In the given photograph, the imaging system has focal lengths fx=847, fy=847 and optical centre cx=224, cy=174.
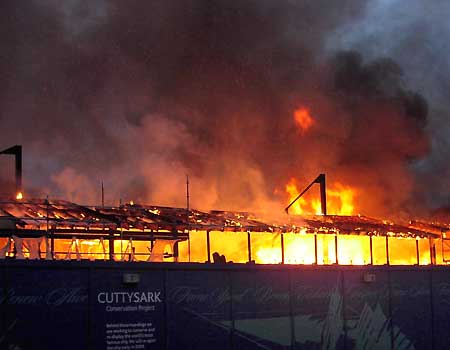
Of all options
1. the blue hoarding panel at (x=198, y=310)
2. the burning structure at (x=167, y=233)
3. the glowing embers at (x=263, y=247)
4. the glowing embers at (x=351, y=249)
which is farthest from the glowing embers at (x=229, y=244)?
the blue hoarding panel at (x=198, y=310)

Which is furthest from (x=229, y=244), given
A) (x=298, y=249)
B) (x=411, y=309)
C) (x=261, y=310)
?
(x=261, y=310)

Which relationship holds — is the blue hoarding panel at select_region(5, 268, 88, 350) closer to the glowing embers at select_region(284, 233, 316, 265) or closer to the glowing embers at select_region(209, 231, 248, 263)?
the glowing embers at select_region(209, 231, 248, 263)

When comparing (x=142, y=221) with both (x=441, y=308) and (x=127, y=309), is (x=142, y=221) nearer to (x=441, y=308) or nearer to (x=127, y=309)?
(x=127, y=309)

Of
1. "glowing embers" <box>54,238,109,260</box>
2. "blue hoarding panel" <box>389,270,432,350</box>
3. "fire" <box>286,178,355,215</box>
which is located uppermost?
"fire" <box>286,178,355,215</box>

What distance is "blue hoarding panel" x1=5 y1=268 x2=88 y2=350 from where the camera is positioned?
1712cm

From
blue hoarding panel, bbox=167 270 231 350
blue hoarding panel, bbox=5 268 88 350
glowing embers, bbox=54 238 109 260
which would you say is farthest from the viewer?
glowing embers, bbox=54 238 109 260

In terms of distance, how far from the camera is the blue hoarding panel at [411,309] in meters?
24.8

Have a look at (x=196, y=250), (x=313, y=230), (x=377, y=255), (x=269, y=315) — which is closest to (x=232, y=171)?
(x=377, y=255)

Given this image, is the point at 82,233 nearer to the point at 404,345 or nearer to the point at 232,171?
the point at 404,345

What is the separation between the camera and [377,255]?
38.8 metres

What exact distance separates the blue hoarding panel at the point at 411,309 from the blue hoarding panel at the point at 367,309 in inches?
12.5

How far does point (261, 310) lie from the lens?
21281 mm

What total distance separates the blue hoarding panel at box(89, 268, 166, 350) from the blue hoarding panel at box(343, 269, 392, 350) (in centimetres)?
633

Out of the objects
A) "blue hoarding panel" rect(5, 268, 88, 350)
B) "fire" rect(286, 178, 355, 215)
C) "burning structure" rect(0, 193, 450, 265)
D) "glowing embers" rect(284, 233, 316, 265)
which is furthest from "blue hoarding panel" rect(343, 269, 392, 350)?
"fire" rect(286, 178, 355, 215)
